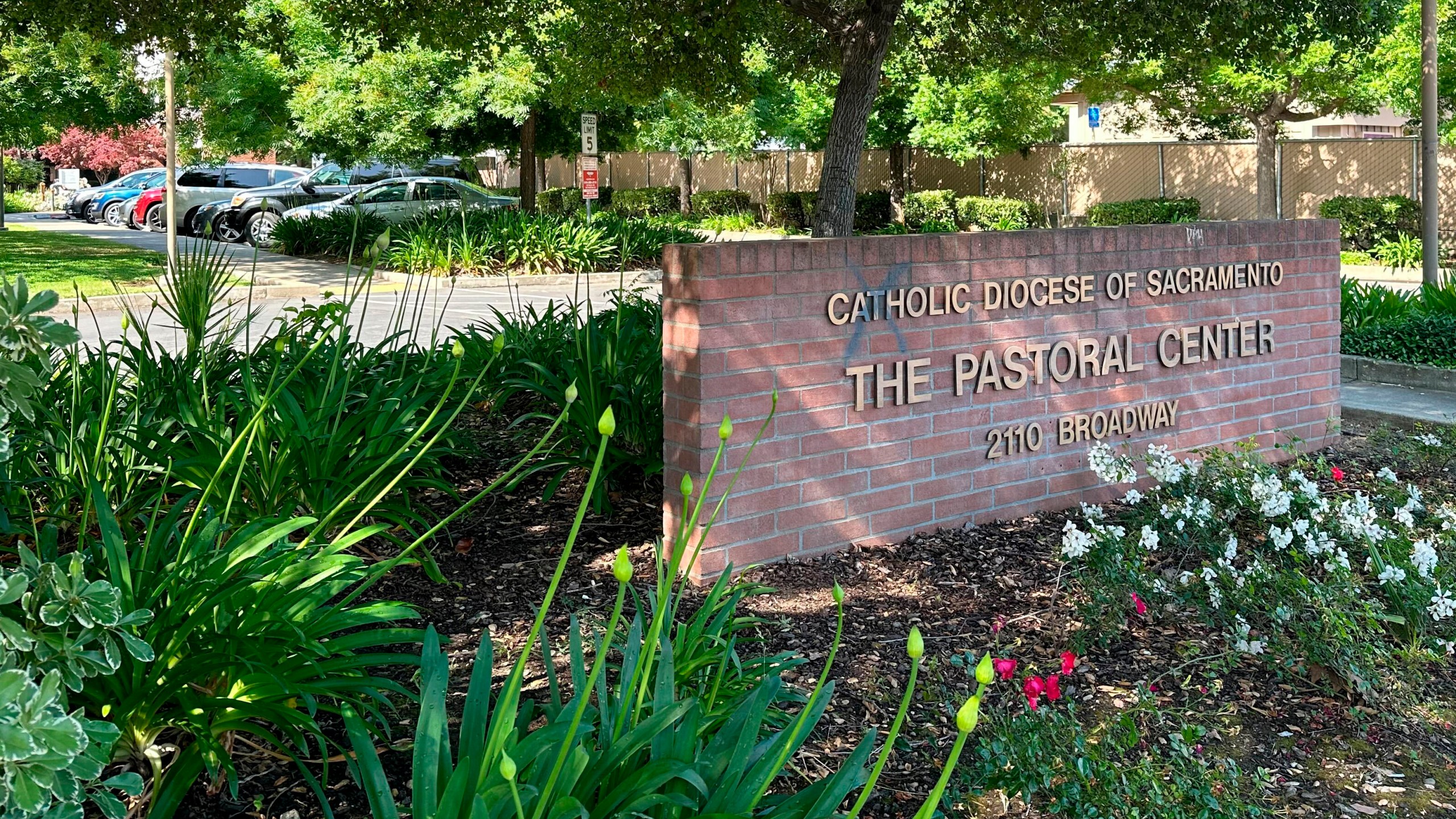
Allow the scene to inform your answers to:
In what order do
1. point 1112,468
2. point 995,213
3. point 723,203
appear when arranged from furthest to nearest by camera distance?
point 723,203
point 995,213
point 1112,468

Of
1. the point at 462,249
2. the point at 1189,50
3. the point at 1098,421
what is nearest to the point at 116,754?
the point at 1098,421

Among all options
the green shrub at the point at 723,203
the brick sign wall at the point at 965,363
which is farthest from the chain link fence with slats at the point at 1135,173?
the brick sign wall at the point at 965,363

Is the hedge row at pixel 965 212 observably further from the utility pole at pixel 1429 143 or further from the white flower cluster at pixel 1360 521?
the white flower cluster at pixel 1360 521

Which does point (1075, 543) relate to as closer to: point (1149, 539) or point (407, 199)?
point (1149, 539)

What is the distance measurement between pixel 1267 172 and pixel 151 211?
25.8 metres

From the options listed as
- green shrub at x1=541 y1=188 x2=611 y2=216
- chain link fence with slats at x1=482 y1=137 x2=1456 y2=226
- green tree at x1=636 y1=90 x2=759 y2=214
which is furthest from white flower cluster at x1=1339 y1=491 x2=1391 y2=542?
green shrub at x1=541 y1=188 x2=611 y2=216

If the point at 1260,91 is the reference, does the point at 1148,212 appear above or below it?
below

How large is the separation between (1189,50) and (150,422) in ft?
33.5

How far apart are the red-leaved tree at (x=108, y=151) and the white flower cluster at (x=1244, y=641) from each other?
178ft

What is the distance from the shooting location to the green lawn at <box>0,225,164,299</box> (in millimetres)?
16781

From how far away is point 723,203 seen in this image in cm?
3541

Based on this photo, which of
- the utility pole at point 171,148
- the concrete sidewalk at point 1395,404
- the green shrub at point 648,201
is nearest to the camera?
the concrete sidewalk at point 1395,404

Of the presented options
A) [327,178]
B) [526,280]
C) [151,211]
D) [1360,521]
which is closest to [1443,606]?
[1360,521]

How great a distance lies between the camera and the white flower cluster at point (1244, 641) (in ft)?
13.6
